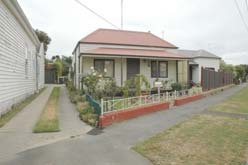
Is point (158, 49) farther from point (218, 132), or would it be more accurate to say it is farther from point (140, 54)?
point (218, 132)

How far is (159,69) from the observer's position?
69.1 feet

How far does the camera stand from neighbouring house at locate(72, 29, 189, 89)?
18.6m

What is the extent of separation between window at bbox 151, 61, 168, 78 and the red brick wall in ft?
25.4

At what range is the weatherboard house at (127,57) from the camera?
18609 mm

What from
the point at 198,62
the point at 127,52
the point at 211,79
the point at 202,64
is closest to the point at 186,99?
the point at 127,52

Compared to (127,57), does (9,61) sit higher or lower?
lower

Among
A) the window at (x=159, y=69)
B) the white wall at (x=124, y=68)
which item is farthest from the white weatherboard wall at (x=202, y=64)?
the window at (x=159, y=69)

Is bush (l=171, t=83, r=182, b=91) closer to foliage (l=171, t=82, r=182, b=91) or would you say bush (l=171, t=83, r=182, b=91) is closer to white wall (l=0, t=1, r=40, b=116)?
foliage (l=171, t=82, r=182, b=91)

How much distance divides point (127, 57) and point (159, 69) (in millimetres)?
3594

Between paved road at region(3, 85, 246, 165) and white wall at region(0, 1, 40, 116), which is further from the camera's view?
white wall at region(0, 1, 40, 116)

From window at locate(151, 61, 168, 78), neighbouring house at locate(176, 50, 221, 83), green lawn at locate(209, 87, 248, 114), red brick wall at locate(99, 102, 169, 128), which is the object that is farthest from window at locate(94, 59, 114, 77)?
neighbouring house at locate(176, 50, 221, 83)

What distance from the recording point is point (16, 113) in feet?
36.0

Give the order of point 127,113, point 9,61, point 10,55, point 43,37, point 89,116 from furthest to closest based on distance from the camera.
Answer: point 43,37
point 10,55
point 9,61
point 127,113
point 89,116

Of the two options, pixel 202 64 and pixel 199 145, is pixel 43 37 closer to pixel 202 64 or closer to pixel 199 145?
pixel 202 64
